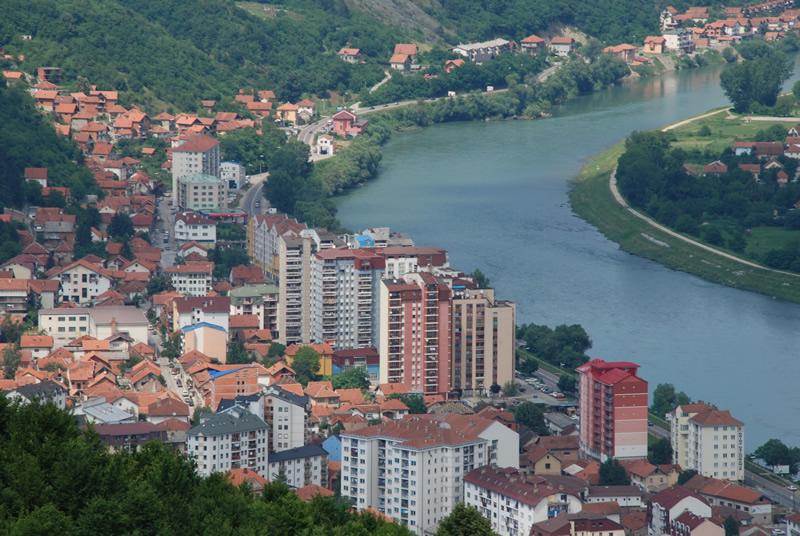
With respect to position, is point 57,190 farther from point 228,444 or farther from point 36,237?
point 228,444

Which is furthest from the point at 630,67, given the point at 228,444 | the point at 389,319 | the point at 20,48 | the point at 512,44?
the point at 228,444

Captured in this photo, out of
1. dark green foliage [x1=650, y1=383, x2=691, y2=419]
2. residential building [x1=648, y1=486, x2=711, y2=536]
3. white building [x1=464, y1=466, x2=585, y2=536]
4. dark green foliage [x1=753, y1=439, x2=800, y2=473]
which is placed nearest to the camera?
white building [x1=464, y1=466, x2=585, y2=536]

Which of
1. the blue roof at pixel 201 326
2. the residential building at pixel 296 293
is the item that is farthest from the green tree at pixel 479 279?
the blue roof at pixel 201 326

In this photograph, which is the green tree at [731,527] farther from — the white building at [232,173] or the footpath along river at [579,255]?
the white building at [232,173]

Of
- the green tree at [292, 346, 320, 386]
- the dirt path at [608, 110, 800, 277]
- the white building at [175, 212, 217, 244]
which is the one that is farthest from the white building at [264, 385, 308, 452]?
the dirt path at [608, 110, 800, 277]

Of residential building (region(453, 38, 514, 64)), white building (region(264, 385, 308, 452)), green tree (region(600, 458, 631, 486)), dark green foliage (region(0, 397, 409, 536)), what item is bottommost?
green tree (region(600, 458, 631, 486))

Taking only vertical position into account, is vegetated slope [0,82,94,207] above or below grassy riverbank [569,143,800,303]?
above

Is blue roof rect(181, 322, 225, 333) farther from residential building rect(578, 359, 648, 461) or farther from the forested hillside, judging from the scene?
the forested hillside
